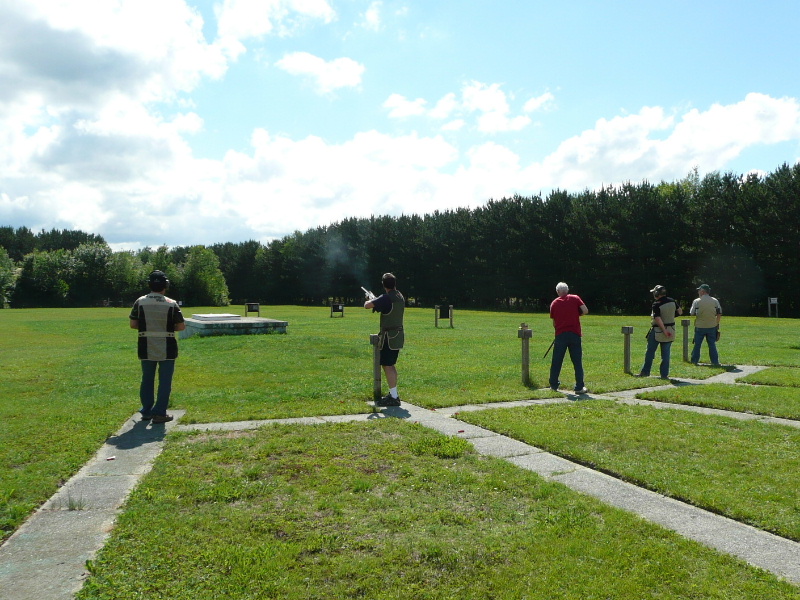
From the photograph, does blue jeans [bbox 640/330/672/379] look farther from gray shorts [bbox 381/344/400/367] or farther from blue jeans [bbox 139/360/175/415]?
blue jeans [bbox 139/360/175/415]

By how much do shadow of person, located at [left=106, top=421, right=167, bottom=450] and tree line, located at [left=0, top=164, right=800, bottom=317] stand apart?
46.1m

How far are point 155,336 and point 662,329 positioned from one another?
903 cm


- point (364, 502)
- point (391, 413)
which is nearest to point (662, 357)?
point (391, 413)

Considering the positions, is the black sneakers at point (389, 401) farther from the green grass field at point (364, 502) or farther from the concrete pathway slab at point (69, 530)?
the concrete pathway slab at point (69, 530)

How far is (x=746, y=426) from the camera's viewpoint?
746 centimetres

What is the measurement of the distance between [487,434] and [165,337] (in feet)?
14.0

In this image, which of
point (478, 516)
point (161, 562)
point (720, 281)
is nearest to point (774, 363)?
point (478, 516)

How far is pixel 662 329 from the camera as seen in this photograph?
11.9 meters

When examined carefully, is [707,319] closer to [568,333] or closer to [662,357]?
[662,357]

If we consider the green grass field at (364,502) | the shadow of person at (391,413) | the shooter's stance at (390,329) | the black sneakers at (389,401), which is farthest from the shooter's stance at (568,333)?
the shadow of person at (391,413)

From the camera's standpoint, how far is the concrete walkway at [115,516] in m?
3.58

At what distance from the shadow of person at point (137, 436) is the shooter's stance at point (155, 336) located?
1.19 ft

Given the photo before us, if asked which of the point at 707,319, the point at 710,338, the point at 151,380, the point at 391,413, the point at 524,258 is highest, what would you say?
the point at 524,258

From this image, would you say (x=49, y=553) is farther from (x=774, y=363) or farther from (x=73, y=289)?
(x=73, y=289)
